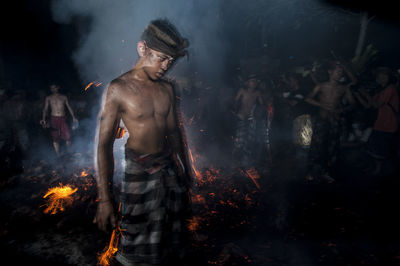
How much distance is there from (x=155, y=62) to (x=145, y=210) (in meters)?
1.50

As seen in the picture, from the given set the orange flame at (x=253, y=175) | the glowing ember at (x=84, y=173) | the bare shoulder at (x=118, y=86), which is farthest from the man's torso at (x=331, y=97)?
the glowing ember at (x=84, y=173)

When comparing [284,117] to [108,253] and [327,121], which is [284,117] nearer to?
[327,121]

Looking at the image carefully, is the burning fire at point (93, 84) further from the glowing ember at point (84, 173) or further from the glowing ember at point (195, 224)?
the glowing ember at point (195, 224)

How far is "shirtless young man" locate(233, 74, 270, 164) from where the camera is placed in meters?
7.60

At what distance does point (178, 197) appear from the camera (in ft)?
8.11

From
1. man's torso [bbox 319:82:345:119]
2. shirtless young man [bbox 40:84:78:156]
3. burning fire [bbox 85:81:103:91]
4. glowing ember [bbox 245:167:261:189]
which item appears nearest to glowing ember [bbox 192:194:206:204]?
glowing ember [bbox 245:167:261:189]

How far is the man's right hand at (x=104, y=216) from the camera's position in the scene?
205 cm

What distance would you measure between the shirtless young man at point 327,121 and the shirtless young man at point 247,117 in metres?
1.71

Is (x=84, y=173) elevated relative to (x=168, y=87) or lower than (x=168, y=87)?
lower

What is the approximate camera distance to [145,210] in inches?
90.4

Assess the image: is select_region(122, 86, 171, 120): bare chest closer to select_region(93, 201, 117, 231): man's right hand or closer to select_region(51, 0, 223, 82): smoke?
select_region(93, 201, 117, 231): man's right hand

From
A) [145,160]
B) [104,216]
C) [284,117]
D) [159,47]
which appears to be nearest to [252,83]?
[284,117]

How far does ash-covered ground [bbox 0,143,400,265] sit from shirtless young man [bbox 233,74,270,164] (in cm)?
109

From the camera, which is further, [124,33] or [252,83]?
[124,33]
